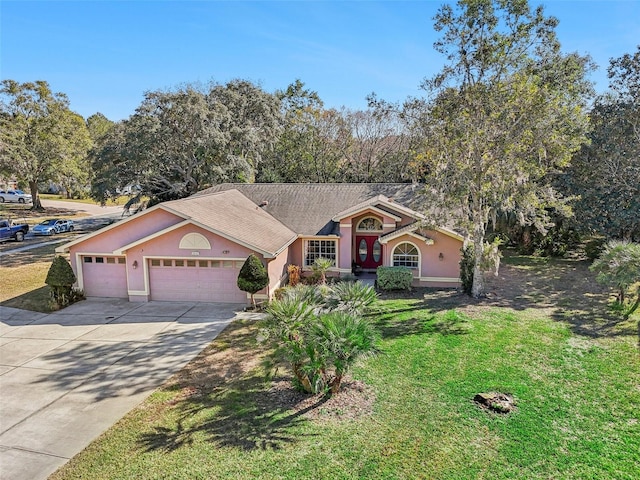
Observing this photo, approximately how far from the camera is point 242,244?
1600 cm

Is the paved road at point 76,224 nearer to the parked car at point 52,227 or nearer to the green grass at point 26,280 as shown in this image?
the parked car at point 52,227

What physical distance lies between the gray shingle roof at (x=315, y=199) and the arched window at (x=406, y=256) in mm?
2126

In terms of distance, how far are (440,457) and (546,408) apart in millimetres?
3121

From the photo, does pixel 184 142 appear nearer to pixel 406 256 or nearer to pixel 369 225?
pixel 369 225

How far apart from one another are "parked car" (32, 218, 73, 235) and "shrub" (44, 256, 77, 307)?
64.3ft

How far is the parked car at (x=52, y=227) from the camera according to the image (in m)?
33.0

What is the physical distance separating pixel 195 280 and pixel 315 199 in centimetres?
838

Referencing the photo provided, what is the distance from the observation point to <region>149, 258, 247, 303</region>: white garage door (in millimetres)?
16766

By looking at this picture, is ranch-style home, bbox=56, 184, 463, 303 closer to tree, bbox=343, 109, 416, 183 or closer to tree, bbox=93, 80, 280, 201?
tree, bbox=93, 80, 280, 201

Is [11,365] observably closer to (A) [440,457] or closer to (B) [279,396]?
(B) [279,396]

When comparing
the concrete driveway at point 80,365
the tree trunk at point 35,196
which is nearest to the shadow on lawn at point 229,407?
the concrete driveway at point 80,365

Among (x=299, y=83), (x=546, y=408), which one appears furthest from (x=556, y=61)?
(x=299, y=83)

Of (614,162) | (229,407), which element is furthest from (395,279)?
(614,162)

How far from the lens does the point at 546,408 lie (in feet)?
29.3
